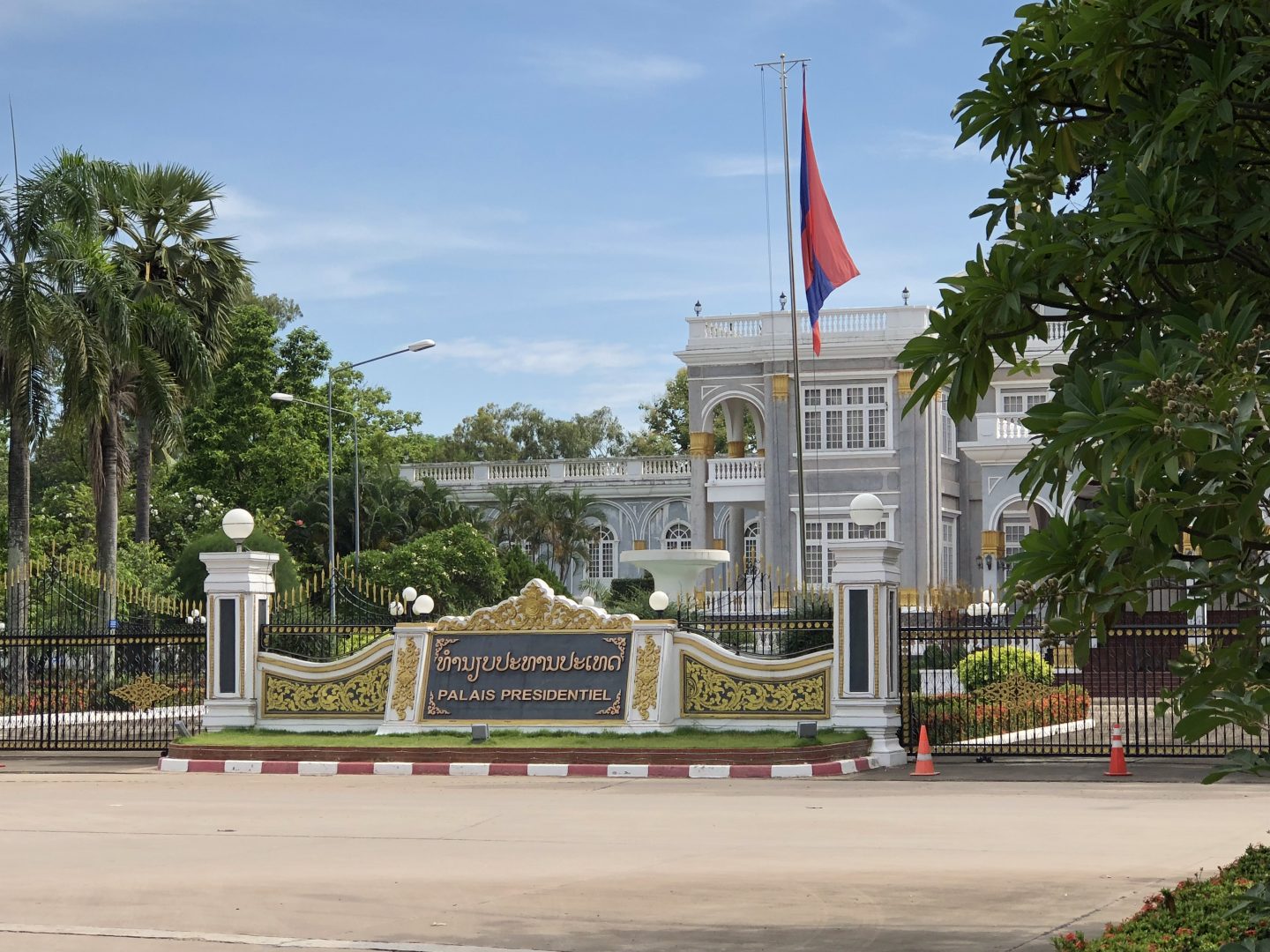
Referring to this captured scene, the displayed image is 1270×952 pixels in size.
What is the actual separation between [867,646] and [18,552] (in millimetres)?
16210

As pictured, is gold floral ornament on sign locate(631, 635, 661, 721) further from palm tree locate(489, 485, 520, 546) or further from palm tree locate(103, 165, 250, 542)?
palm tree locate(489, 485, 520, 546)

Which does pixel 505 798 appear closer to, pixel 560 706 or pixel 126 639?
pixel 560 706

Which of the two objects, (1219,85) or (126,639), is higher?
(1219,85)

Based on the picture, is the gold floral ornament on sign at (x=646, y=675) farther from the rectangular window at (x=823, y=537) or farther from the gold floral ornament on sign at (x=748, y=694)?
the rectangular window at (x=823, y=537)

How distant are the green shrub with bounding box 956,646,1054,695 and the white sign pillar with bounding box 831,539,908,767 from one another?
4336mm

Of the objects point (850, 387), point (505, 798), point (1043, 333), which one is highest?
point (850, 387)

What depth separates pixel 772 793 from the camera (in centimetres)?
1641

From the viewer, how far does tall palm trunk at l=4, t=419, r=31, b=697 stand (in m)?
26.3

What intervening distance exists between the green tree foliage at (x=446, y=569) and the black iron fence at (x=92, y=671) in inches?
474

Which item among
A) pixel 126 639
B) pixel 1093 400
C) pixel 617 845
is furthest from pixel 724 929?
pixel 126 639

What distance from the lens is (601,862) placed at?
11.4 meters

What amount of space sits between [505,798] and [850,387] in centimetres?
3061

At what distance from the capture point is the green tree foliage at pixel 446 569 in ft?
142

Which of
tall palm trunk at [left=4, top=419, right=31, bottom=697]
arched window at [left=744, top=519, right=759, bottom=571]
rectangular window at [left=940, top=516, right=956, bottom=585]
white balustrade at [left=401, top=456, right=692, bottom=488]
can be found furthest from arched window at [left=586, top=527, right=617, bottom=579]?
tall palm trunk at [left=4, top=419, right=31, bottom=697]
